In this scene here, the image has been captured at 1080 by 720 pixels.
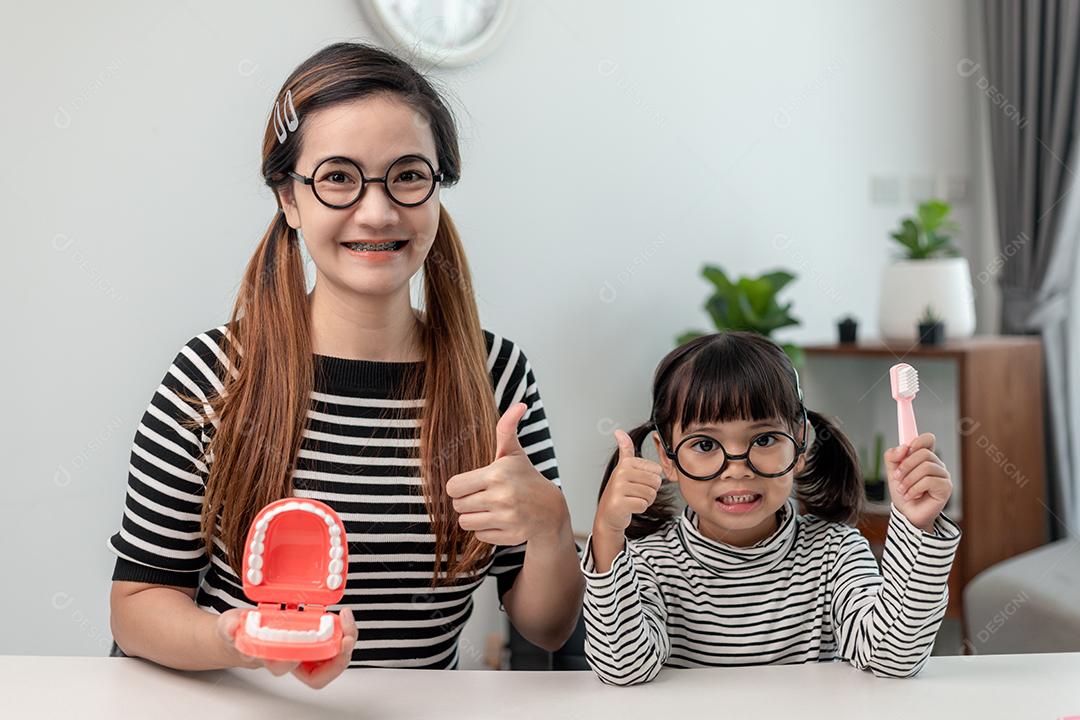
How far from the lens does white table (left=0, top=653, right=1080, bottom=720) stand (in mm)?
1061

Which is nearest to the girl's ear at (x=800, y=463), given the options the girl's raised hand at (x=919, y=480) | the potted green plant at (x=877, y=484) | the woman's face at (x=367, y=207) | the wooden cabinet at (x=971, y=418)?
the girl's raised hand at (x=919, y=480)

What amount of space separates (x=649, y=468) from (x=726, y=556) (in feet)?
1.07

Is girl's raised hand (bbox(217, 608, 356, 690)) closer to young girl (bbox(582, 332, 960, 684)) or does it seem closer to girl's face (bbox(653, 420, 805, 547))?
Answer: young girl (bbox(582, 332, 960, 684))

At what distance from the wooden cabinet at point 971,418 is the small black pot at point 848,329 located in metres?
0.08

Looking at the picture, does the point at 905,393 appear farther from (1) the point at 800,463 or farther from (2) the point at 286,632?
(2) the point at 286,632

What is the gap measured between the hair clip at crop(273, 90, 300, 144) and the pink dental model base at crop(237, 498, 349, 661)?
52 cm

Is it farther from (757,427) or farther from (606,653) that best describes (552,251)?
(606,653)

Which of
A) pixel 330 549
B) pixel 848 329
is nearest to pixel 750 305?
pixel 848 329

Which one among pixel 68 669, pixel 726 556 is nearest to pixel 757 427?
pixel 726 556

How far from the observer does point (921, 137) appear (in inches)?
155

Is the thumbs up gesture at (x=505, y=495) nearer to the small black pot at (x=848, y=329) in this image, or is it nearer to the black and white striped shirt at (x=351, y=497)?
the black and white striped shirt at (x=351, y=497)

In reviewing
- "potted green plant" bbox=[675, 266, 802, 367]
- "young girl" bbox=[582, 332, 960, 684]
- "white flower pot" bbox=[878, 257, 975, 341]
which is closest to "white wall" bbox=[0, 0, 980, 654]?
"potted green plant" bbox=[675, 266, 802, 367]

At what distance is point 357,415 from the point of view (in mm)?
1362

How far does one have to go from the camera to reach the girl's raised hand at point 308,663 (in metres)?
0.99
